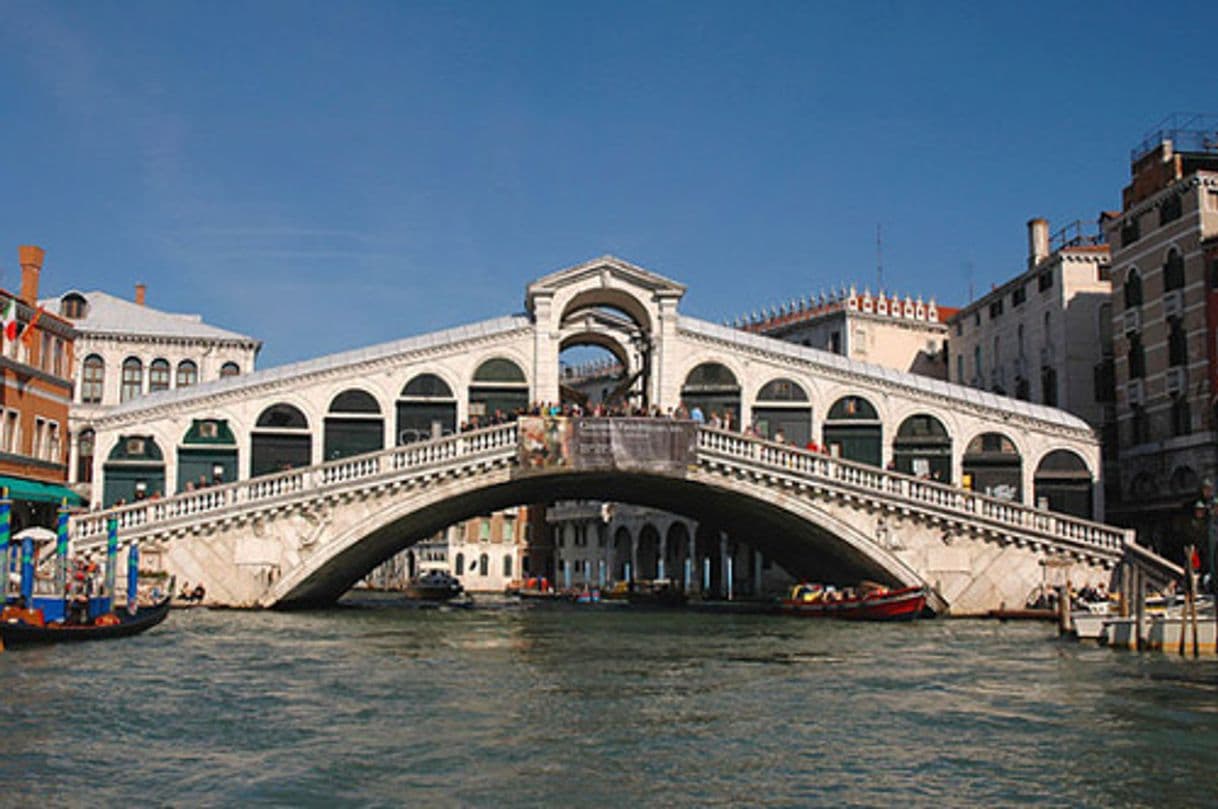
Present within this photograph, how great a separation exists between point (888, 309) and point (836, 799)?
4497cm

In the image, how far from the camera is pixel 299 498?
98.1ft

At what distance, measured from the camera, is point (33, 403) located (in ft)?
104

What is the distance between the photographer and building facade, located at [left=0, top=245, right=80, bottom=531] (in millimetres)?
30109

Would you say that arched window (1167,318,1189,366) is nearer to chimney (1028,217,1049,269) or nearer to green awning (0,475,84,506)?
chimney (1028,217,1049,269)

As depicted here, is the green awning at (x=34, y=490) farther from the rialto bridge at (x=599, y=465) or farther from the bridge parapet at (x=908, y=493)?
the bridge parapet at (x=908, y=493)

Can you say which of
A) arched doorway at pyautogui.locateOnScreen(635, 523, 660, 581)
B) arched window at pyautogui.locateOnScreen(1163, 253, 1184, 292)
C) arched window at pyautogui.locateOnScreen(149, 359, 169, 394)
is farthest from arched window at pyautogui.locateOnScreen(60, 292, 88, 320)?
arched window at pyautogui.locateOnScreen(1163, 253, 1184, 292)

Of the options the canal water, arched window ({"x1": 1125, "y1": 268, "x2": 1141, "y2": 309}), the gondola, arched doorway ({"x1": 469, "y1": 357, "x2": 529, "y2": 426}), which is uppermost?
arched window ({"x1": 1125, "y1": 268, "x2": 1141, "y2": 309})

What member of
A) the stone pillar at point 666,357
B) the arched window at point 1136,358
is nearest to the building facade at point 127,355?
the stone pillar at point 666,357

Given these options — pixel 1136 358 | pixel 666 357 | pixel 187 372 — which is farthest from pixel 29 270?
pixel 1136 358

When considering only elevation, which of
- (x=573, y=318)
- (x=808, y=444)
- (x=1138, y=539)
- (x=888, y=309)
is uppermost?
(x=888, y=309)

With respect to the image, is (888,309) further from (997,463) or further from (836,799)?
(836,799)

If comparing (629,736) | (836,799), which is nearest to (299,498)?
(629,736)

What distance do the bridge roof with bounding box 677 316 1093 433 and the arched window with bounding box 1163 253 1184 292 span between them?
4403mm

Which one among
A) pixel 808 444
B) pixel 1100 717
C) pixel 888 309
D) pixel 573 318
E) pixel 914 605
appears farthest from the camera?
pixel 888 309
